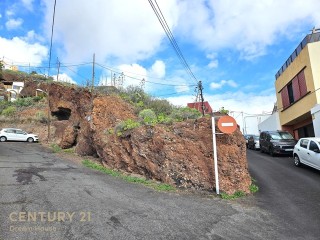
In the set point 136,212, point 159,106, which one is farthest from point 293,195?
point 159,106

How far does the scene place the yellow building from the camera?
20172mm

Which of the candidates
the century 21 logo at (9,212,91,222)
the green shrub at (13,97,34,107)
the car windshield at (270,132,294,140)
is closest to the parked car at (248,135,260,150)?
the car windshield at (270,132,294,140)

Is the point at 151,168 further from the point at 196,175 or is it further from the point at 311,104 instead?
the point at 311,104

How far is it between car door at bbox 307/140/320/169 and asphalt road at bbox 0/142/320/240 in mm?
2650

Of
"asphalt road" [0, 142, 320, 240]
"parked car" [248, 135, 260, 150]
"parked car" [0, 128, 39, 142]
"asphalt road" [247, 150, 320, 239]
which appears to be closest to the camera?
"asphalt road" [0, 142, 320, 240]

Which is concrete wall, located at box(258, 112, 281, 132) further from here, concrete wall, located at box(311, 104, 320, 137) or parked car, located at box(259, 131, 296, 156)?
parked car, located at box(259, 131, 296, 156)

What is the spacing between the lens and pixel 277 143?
19.1 metres

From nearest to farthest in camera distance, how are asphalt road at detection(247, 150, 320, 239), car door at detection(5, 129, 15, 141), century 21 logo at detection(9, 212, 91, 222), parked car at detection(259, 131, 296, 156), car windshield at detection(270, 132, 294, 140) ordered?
1. century 21 logo at detection(9, 212, 91, 222)
2. asphalt road at detection(247, 150, 320, 239)
3. parked car at detection(259, 131, 296, 156)
4. car windshield at detection(270, 132, 294, 140)
5. car door at detection(5, 129, 15, 141)

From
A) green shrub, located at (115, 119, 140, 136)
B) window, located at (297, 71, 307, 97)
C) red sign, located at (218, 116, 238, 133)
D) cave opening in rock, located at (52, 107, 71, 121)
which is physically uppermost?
window, located at (297, 71, 307, 97)

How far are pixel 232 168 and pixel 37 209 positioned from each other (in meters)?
5.97

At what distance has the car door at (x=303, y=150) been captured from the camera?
13406mm

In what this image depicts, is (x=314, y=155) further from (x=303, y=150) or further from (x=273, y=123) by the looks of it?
(x=273, y=123)

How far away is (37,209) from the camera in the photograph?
264 inches

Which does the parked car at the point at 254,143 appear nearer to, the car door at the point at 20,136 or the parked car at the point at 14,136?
the parked car at the point at 14,136
